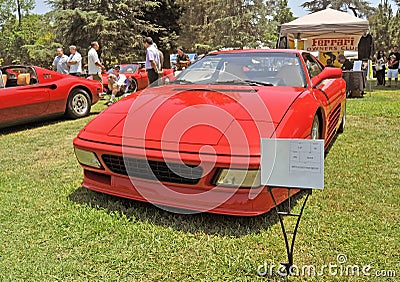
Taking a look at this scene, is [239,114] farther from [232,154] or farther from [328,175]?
[328,175]

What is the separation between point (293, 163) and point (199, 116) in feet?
3.20

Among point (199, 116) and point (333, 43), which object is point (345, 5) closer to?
point (333, 43)

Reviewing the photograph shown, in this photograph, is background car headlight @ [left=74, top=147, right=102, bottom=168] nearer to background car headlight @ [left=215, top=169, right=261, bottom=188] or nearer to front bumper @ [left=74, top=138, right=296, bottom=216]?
front bumper @ [left=74, top=138, right=296, bottom=216]

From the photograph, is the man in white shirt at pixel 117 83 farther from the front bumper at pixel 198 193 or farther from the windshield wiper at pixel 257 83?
the front bumper at pixel 198 193

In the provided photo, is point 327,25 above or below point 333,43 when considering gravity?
above

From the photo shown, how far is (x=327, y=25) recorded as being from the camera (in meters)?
11.1

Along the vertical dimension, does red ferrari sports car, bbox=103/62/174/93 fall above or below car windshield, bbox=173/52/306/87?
below

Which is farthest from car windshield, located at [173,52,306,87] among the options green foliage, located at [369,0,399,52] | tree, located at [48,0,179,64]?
green foliage, located at [369,0,399,52]

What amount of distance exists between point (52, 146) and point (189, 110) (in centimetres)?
316

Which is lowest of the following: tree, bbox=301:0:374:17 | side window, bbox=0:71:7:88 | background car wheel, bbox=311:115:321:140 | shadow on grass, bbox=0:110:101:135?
shadow on grass, bbox=0:110:101:135

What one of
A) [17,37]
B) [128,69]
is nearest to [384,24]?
[17,37]

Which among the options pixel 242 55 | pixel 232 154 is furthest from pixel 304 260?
pixel 242 55

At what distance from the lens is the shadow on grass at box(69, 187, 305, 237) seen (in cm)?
254

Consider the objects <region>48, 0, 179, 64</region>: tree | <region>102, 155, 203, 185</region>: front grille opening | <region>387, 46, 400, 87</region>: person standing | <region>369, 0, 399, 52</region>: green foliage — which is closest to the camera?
<region>102, 155, 203, 185</region>: front grille opening
